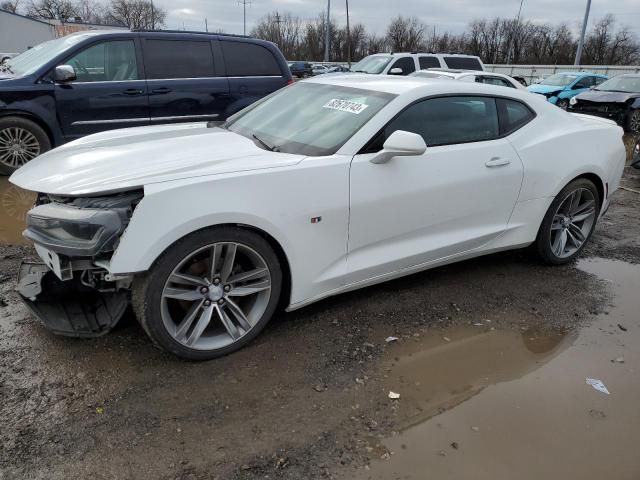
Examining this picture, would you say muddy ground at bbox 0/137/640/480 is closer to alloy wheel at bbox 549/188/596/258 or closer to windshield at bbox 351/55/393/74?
alloy wheel at bbox 549/188/596/258

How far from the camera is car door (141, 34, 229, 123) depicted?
6.67 meters

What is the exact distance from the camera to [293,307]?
3.04 m

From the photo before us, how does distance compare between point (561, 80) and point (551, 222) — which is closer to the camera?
point (551, 222)

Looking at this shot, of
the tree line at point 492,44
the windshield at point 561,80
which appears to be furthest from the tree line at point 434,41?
the windshield at point 561,80

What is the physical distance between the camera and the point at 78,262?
258 centimetres

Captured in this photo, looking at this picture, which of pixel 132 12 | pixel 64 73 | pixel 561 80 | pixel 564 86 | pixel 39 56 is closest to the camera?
pixel 64 73

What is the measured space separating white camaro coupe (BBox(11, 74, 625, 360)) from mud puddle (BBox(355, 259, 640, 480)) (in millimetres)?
716

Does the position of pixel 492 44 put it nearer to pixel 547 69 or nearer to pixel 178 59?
pixel 547 69

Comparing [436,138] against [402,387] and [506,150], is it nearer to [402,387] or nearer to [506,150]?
Answer: [506,150]

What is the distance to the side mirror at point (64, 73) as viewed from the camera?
234 inches

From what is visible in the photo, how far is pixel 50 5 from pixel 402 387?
82.2m

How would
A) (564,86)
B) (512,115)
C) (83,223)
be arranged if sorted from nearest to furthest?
1. (83,223)
2. (512,115)
3. (564,86)

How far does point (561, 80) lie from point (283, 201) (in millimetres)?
19212

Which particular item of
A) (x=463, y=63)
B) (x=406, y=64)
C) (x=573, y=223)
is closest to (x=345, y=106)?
(x=573, y=223)
